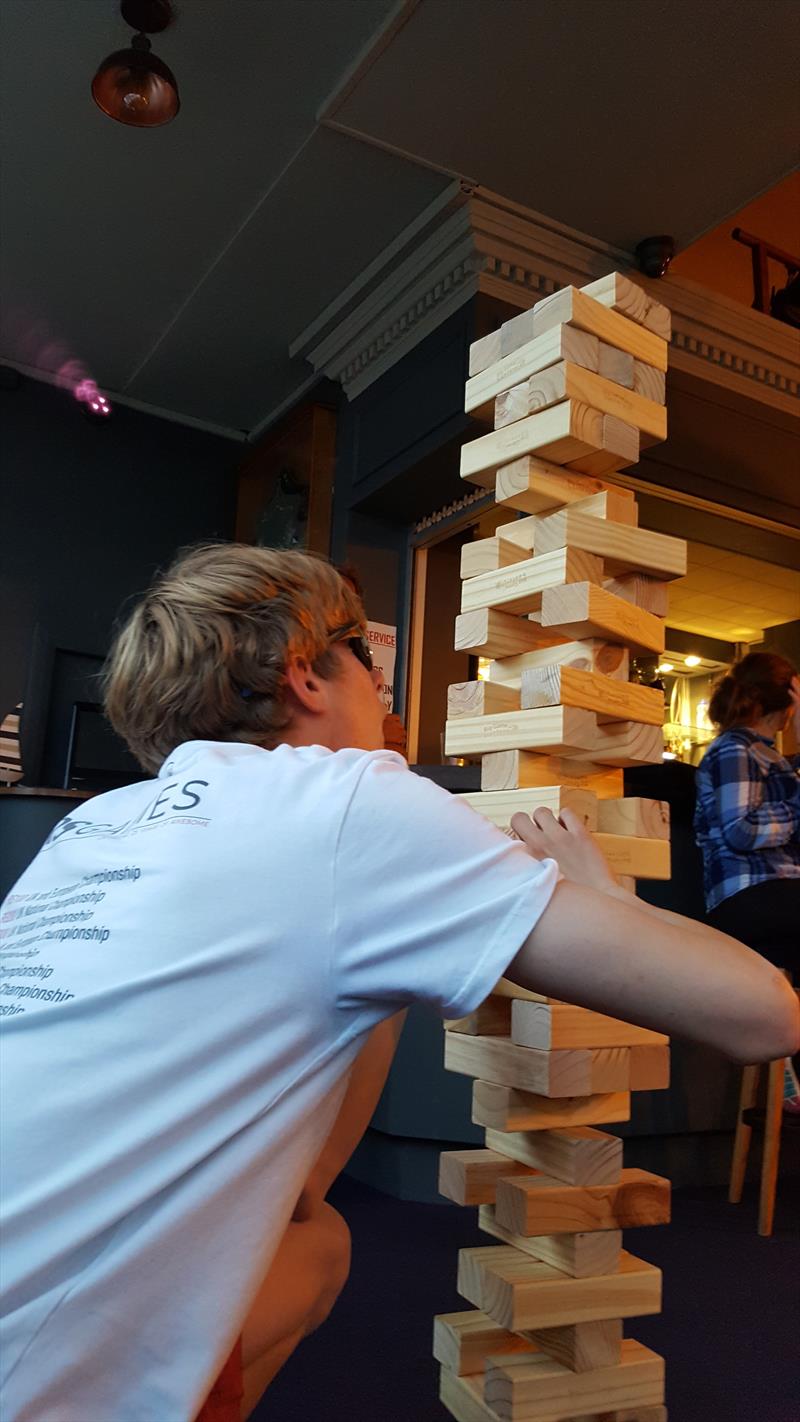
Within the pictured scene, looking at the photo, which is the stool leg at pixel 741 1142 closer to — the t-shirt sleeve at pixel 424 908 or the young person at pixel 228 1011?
the young person at pixel 228 1011

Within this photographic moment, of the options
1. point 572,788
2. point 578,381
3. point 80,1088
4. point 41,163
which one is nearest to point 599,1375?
point 572,788

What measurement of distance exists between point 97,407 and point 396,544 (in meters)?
1.59

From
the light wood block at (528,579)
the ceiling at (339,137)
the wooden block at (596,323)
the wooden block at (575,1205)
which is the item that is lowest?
the wooden block at (575,1205)

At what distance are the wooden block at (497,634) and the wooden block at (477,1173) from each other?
0.59 meters

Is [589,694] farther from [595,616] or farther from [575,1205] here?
[575,1205]

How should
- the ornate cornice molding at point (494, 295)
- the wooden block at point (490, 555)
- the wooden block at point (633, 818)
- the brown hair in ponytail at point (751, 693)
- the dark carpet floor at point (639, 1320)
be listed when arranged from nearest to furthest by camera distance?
1. the wooden block at point (633, 818)
2. the wooden block at point (490, 555)
3. the dark carpet floor at point (639, 1320)
4. the brown hair in ponytail at point (751, 693)
5. the ornate cornice molding at point (494, 295)

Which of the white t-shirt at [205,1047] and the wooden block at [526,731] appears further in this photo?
the wooden block at [526,731]

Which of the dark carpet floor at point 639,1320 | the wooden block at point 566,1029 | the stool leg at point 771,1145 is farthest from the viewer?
the stool leg at point 771,1145

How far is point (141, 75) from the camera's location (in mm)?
2756

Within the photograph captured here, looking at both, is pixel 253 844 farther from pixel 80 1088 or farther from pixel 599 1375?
pixel 599 1375

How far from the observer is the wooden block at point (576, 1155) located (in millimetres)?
1116

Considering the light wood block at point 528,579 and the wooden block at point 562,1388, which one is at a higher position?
the light wood block at point 528,579

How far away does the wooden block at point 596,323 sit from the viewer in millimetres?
1200

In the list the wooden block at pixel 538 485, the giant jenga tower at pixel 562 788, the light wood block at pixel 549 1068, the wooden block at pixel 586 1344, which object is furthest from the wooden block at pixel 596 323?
the wooden block at pixel 586 1344
